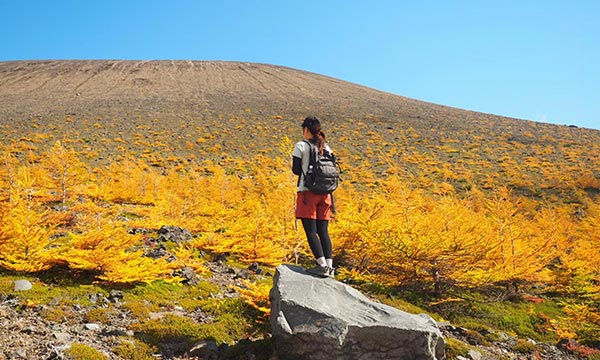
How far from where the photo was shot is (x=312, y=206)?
557 centimetres

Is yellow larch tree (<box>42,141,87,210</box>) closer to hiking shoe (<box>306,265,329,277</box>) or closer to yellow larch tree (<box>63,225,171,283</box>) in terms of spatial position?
yellow larch tree (<box>63,225,171,283</box>)

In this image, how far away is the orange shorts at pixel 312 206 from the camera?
5.57m

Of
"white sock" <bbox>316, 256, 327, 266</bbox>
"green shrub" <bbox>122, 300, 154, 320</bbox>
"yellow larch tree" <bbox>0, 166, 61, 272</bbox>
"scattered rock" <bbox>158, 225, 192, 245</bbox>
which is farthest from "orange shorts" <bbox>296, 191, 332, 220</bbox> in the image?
"scattered rock" <bbox>158, 225, 192, 245</bbox>

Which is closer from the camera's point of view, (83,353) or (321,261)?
(83,353)

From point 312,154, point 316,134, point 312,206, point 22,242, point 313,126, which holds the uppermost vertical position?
point 313,126

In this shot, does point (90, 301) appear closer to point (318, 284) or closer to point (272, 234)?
point (318, 284)

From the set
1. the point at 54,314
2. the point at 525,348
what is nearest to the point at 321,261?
the point at 54,314

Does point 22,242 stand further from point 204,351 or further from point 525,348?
point 525,348

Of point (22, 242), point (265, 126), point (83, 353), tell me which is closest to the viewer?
point (83, 353)

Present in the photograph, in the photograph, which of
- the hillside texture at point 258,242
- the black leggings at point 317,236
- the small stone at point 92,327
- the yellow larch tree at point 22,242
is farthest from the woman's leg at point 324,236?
the yellow larch tree at point 22,242

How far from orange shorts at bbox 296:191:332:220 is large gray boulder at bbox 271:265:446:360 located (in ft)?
3.71

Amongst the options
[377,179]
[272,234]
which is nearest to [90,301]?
[272,234]

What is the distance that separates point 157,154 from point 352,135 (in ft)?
67.5

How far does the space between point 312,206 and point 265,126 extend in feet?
129
